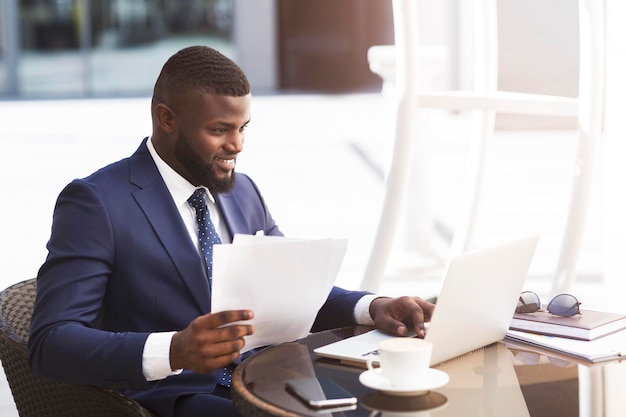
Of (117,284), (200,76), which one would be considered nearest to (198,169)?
(200,76)

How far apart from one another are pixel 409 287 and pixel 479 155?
1.42m

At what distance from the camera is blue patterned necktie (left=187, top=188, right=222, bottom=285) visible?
2277 mm

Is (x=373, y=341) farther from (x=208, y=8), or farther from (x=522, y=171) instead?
(x=208, y=8)

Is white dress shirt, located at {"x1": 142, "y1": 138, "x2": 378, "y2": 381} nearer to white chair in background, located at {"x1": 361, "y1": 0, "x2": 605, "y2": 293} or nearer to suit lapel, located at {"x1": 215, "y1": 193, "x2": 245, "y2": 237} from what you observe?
suit lapel, located at {"x1": 215, "y1": 193, "x2": 245, "y2": 237}

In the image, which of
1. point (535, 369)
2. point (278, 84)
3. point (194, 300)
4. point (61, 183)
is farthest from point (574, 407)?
point (278, 84)

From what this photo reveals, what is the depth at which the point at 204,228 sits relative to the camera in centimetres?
230

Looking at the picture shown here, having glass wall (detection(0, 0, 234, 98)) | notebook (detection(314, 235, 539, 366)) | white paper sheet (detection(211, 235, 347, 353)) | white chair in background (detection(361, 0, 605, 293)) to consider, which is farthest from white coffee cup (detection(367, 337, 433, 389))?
glass wall (detection(0, 0, 234, 98))

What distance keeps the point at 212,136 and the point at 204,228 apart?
0.21 meters

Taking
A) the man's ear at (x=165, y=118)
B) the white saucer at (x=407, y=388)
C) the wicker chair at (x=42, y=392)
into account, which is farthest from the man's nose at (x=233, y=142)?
the white saucer at (x=407, y=388)

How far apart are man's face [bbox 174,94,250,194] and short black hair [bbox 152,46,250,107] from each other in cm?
2

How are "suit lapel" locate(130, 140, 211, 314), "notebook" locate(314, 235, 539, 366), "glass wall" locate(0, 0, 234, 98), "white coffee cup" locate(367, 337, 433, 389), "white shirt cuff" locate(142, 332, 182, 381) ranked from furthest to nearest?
"glass wall" locate(0, 0, 234, 98) → "suit lapel" locate(130, 140, 211, 314) → "white shirt cuff" locate(142, 332, 182, 381) → "notebook" locate(314, 235, 539, 366) → "white coffee cup" locate(367, 337, 433, 389)

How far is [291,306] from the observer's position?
2012 mm

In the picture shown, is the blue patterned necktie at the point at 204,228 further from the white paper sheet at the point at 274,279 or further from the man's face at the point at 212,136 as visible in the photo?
the white paper sheet at the point at 274,279

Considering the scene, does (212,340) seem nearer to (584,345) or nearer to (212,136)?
(212,136)
